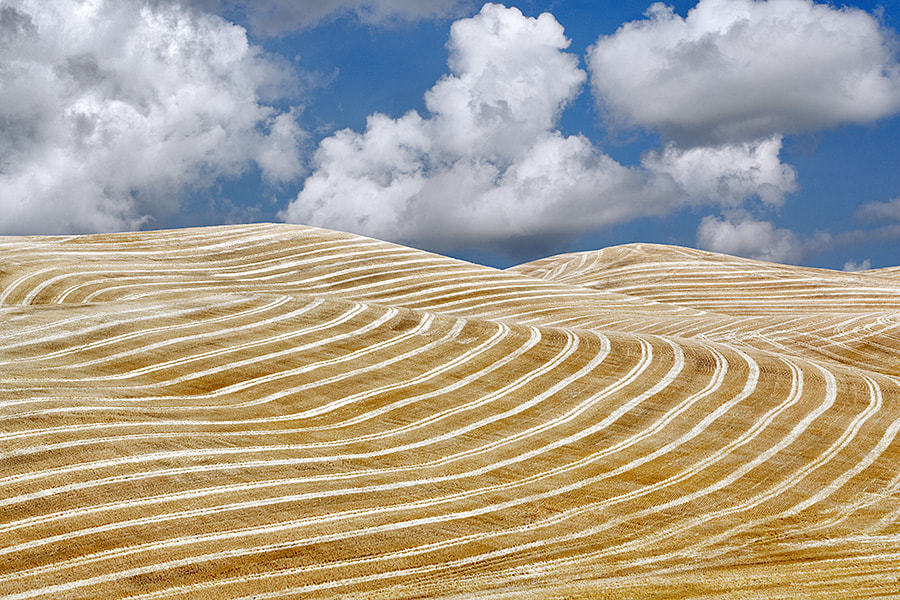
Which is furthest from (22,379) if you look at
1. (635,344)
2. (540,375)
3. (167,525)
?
(635,344)

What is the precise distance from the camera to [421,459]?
19297 millimetres

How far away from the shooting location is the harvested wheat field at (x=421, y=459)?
13117 millimetres

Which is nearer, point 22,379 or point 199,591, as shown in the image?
point 199,591

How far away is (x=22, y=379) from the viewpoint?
778 inches

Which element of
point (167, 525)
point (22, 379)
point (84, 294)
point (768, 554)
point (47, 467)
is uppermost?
point (84, 294)

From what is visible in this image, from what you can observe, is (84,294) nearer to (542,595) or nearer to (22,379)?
(22,379)

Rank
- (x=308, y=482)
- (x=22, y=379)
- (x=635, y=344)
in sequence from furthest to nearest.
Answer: (x=635, y=344) < (x=22, y=379) < (x=308, y=482)

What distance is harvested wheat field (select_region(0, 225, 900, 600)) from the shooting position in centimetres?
1312

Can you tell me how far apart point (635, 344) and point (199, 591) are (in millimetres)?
21312

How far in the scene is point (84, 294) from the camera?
4278cm

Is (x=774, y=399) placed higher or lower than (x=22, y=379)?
lower

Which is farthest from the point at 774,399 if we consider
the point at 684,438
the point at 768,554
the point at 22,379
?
the point at 22,379

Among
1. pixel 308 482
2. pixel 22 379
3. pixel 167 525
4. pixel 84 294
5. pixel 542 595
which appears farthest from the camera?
pixel 84 294

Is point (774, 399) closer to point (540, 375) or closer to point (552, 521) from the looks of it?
point (540, 375)
